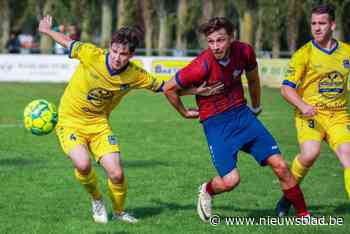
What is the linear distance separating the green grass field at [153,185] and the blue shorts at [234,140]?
2.22 ft

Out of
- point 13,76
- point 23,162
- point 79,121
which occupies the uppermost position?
point 79,121

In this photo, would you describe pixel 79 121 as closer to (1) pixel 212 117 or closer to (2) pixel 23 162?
(1) pixel 212 117

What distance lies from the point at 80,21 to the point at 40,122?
127 feet

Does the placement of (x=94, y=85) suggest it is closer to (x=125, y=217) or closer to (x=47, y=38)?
(x=125, y=217)

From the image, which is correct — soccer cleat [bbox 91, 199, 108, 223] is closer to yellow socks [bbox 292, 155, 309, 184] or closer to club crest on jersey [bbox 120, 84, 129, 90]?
club crest on jersey [bbox 120, 84, 129, 90]

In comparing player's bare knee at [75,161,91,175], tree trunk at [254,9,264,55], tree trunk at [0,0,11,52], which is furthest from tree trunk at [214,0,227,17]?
player's bare knee at [75,161,91,175]

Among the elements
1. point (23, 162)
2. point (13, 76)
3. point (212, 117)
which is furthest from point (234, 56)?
point (13, 76)

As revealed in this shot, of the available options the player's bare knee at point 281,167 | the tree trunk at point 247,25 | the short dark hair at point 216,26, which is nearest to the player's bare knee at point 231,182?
the player's bare knee at point 281,167

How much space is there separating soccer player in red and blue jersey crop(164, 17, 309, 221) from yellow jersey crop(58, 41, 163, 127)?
426mm

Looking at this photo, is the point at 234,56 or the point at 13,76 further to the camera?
the point at 13,76

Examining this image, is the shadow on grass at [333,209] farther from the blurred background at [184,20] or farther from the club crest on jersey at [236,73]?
the blurred background at [184,20]

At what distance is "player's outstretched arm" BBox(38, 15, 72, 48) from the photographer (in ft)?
29.3

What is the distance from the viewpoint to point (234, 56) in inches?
341

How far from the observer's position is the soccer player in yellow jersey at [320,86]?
9000 millimetres
